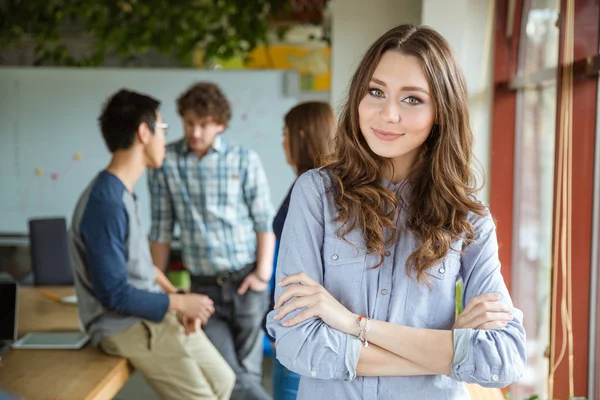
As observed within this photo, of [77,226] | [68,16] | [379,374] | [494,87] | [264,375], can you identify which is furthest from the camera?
[68,16]

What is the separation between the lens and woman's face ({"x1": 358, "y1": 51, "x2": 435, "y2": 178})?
153cm

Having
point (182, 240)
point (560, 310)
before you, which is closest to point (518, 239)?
point (560, 310)

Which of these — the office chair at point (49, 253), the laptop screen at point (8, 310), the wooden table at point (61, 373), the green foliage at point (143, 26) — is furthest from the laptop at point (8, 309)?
the green foliage at point (143, 26)

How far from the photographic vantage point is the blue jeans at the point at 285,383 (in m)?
2.55

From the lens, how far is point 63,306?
3.66 metres

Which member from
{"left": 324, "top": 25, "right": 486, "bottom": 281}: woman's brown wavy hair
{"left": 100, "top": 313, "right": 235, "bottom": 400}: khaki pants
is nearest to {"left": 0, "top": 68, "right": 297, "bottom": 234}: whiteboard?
{"left": 100, "top": 313, "right": 235, "bottom": 400}: khaki pants

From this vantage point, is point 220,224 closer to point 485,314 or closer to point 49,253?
point 49,253

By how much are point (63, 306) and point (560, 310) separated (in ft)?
7.90

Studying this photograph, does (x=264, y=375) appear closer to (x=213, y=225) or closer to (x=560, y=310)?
(x=213, y=225)

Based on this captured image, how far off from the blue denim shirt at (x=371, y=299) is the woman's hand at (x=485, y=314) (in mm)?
19

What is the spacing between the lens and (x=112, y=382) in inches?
103

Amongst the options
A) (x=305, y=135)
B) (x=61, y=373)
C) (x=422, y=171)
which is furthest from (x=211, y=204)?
(x=422, y=171)

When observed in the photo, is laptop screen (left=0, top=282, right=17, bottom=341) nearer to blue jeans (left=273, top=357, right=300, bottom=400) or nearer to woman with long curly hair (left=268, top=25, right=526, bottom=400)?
blue jeans (left=273, top=357, right=300, bottom=400)

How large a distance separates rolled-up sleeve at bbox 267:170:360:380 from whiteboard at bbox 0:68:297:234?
13.0 feet
